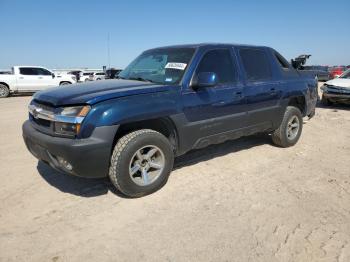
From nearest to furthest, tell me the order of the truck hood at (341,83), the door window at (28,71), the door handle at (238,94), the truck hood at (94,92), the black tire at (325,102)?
1. the truck hood at (94,92)
2. the door handle at (238,94)
3. the truck hood at (341,83)
4. the black tire at (325,102)
5. the door window at (28,71)

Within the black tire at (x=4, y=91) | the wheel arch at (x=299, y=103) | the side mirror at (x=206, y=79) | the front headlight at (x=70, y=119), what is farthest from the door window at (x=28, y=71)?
the side mirror at (x=206, y=79)

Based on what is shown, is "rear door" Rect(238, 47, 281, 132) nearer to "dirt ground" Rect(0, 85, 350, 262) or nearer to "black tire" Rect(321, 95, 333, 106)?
"dirt ground" Rect(0, 85, 350, 262)

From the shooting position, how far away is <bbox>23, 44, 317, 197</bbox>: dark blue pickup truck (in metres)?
3.41

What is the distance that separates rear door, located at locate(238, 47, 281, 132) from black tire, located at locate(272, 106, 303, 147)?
0.31m

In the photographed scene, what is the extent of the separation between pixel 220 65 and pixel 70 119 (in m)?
2.30

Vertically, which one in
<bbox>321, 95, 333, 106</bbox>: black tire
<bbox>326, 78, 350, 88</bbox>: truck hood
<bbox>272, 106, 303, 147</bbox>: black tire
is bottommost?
<bbox>321, 95, 333, 106</bbox>: black tire

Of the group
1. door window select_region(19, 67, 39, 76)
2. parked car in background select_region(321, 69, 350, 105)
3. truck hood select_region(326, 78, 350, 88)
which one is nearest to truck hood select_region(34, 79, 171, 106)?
parked car in background select_region(321, 69, 350, 105)

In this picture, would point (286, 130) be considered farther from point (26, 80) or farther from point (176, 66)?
point (26, 80)

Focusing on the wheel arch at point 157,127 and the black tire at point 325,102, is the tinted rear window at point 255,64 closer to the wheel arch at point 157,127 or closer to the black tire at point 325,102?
the wheel arch at point 157,127

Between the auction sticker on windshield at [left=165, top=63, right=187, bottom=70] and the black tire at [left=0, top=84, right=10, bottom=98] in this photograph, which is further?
the black tire at [left=0, top=84, right=10, bottom=98]

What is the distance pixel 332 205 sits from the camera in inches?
145

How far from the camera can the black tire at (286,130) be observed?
19.1 ft

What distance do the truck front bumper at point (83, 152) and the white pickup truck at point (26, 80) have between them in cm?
Answer: 1490

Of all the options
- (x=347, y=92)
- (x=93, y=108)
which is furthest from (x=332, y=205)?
(x=347, y=92)
